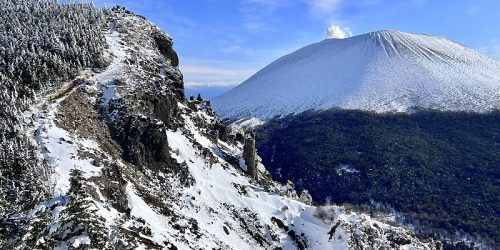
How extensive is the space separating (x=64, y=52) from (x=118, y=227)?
152 feet

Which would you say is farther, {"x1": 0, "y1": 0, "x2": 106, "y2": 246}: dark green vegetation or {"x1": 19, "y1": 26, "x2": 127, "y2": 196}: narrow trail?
{"x1": 19, "y1": 26, "x2": 127, "y2": 196}: narrow trail

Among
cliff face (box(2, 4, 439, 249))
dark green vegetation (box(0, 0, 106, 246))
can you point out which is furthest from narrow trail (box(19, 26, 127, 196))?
dark green vegetation (box(0, 0, 106, 246))

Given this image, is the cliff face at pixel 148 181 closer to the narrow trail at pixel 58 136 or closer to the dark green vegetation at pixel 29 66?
the narrow trail at pixel 58 136

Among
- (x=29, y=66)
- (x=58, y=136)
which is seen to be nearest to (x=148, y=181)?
(x=58, y=136)

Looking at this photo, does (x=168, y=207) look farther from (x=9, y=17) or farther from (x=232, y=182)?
(x=9, y=17)

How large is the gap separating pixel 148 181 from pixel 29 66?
83.0 ft

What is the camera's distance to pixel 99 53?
81.6 m

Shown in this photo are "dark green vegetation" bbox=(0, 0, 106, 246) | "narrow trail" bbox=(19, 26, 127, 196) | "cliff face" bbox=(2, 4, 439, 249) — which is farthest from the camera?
"narrow trail" bbox=(19, 26, 127, 196)

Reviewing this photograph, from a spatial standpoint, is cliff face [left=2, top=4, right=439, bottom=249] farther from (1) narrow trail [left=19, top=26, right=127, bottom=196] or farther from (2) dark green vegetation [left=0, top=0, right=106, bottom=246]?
(2) dark green vegetation [left=0, top=0, right=106, bottom=246]

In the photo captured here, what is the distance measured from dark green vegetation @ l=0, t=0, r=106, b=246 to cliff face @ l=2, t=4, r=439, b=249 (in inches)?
51.0

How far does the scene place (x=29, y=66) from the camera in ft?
231

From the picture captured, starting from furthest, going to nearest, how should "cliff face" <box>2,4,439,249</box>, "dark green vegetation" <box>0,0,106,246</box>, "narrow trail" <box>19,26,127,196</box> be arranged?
"narrow trail" <box>19,26,127,196</box> → "dark green vegetation" <box>0,0,106,246</box> → "cliff face" <box>2,4,439,249</box>

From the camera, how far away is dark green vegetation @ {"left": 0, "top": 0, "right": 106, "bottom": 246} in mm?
41531

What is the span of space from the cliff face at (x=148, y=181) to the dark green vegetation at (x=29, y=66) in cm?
130
